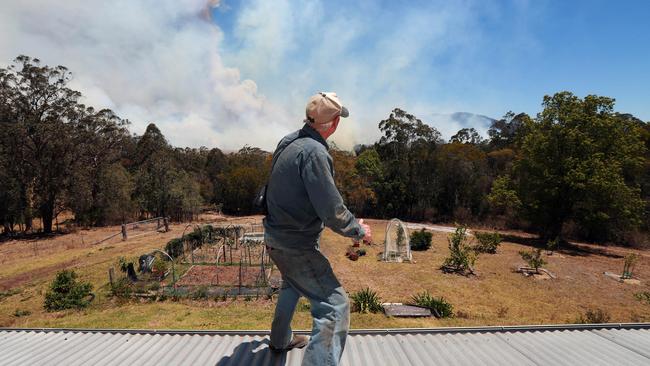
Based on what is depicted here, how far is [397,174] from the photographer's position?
31.2m

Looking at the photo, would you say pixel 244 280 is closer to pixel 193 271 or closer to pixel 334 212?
pixel 193 271

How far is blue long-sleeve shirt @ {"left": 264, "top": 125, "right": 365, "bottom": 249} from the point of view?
2.26 metres

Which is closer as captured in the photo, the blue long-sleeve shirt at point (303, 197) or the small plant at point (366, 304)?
the blue long-sleeve shirt at point (303, 197)

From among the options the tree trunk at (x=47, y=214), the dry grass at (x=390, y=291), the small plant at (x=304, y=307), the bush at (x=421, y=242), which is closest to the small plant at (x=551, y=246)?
the dry grass at (x=390, y=291)

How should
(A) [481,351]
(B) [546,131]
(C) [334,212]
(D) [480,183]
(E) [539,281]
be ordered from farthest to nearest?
(D) [480,183] → (B) [546,131] → (E) [539,281] → (A) [481,351] → (C) [334,212]

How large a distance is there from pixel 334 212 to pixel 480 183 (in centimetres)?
3025

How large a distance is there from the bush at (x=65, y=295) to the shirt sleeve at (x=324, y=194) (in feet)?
30.0

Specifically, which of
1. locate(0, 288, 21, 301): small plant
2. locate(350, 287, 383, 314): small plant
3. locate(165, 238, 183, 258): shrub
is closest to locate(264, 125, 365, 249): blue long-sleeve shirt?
locate(350, 287, 383, 314): small plant

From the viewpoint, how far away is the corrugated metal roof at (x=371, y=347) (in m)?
3.09

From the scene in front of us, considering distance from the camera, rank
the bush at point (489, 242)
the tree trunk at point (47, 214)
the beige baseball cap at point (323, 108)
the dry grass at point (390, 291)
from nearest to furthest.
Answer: the beige baseball cap at point (323, 108) < the dry grass at point (390, 291) < the bush at point (489, 242) < the tree trunk at point (47, 214)

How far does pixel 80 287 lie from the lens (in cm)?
890

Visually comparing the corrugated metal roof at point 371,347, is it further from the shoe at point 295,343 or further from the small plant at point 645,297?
the small plant at point 645,297

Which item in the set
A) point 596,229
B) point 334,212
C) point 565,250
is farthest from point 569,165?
point 334,212

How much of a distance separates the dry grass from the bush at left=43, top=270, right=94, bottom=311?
27cm
